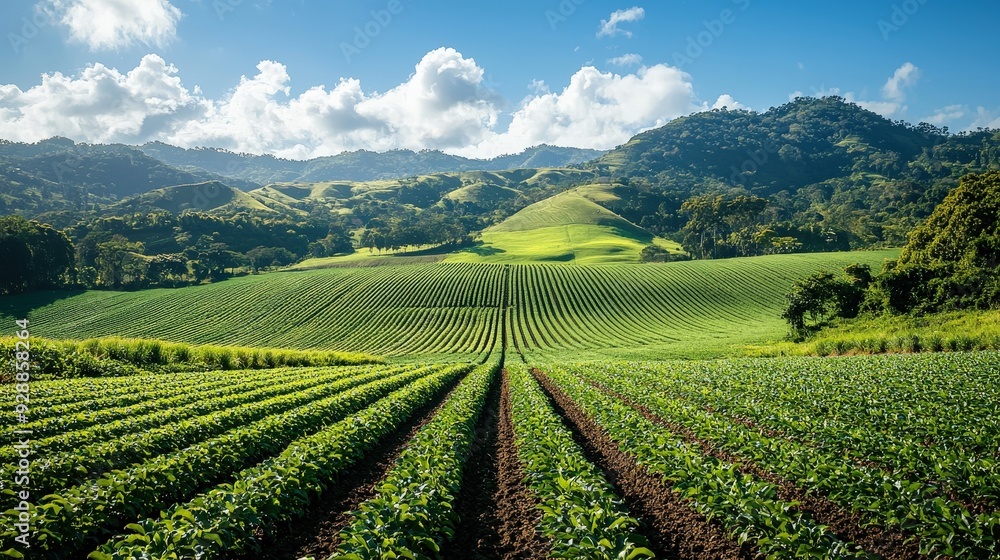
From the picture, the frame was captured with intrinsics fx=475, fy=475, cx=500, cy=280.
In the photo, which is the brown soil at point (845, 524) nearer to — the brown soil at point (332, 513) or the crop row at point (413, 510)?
the crop row at point (413, 510)

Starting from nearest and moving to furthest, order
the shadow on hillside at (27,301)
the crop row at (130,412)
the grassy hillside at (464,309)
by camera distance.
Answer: the crop row at (130,412) → the grassy hillside at (464,309) → the shadow on hillside at (27,301)

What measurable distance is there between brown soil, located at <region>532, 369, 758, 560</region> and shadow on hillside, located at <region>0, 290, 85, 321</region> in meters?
107

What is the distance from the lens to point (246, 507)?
7691 millimetres

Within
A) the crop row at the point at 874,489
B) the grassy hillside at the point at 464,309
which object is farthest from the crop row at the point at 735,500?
the grassy hillside at the point at 464,309

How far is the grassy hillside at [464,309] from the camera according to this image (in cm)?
6894

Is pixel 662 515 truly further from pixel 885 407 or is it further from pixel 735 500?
pixel 885 407

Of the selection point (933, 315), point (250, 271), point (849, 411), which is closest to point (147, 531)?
point (849, 411)

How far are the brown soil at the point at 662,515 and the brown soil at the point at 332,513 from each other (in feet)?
17.9

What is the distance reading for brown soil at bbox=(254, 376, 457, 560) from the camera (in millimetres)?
8320

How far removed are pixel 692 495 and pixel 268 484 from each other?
8.00 meters

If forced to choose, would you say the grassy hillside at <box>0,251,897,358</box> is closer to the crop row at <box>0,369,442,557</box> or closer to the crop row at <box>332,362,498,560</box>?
the crop row at <box>332,362,498,560</box>

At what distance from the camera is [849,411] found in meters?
14.9

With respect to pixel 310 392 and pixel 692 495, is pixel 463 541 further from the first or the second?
pixel 310 392

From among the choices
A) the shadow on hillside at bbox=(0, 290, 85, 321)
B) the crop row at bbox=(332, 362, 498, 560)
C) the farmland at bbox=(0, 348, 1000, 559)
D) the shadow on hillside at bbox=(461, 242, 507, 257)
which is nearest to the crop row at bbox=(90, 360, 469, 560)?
the farmland at bbox=(0, 348, 1000, 559)
